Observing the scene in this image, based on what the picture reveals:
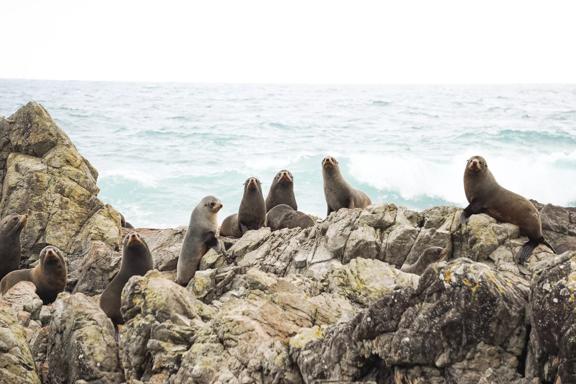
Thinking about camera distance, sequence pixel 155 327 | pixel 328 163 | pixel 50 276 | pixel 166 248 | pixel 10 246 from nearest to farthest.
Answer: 1. pixel 155 327
2. pixel 50 276
3. pixel 10 246
4. pixel 166 248
5. pixel 328 163

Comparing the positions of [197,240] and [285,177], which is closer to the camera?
[197,240]

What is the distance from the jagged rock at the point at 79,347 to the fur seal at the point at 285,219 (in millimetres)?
5795

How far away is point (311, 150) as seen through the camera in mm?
43562

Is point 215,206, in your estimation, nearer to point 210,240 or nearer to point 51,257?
point 210,240

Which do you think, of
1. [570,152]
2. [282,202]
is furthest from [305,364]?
[570,152]

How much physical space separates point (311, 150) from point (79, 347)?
37.8 metres

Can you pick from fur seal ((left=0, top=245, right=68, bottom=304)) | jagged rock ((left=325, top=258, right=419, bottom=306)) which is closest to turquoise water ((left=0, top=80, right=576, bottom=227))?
fur seal ((left=0, top=245, right=68, bottom=304))

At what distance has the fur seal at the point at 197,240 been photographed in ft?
35.1

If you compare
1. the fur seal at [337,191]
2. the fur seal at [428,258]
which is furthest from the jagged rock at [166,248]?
the fur seal at [428,258]

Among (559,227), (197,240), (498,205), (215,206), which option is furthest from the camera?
(215,206)

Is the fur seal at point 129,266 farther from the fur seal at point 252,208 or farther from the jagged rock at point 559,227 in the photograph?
the jagged rock at point 559,227

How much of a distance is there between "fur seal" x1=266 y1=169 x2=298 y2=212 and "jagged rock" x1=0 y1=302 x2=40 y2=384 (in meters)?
7.63

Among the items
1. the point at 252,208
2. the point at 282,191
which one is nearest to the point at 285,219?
the point at 252,208

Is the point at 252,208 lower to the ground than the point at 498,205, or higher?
lower
